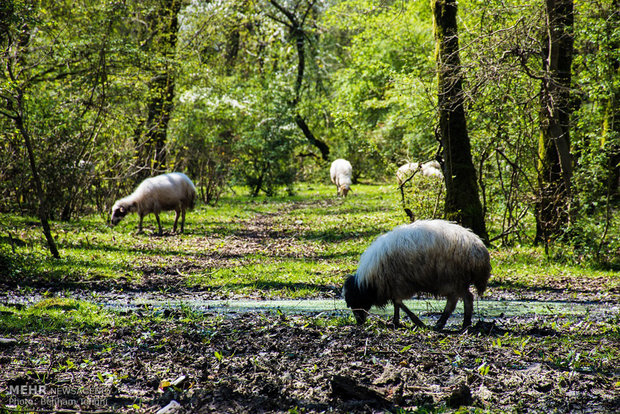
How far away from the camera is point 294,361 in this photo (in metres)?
5.09

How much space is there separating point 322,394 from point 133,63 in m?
14.2

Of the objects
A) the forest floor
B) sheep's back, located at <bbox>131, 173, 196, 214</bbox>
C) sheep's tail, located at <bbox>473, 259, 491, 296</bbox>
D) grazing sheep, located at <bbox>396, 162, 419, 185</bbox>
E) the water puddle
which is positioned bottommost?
the water puddle

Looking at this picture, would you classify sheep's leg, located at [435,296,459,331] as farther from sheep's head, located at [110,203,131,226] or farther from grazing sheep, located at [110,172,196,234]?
sheep's head, located at [110,203,131,226]

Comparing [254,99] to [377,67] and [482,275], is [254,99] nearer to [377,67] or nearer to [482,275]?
[377,67]

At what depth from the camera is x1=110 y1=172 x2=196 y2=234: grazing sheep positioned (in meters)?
15.4

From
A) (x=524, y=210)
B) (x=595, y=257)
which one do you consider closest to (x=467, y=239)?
(x=595, y=257)

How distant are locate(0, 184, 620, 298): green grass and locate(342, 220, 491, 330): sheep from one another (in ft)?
7.53

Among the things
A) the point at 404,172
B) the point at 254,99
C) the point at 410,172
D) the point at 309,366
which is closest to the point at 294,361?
the point at 309,366

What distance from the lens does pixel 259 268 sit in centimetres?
1076

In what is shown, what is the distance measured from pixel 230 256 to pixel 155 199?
4152mm

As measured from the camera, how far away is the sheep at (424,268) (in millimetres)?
6320

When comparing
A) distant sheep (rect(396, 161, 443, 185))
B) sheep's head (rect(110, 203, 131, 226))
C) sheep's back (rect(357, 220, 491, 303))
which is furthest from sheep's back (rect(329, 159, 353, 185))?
sheep's back (rect(357, 220, 491, 303))

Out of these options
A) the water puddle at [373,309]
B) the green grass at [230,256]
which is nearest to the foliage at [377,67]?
the green grass at [230,256]

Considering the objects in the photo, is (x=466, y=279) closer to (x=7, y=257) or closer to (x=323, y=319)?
(x=323, y=319)
